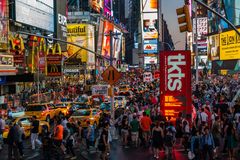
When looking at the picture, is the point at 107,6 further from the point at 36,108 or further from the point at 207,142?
the point at 207,142

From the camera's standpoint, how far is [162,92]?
69.2 feet

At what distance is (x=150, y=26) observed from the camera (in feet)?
441

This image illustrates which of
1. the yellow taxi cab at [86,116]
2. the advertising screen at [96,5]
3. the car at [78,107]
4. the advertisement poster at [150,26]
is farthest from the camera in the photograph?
the advertisement poster at [150,26]

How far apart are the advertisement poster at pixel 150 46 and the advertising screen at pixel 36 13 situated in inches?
2174

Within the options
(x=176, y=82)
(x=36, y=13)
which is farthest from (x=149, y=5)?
(x=176, y=82)

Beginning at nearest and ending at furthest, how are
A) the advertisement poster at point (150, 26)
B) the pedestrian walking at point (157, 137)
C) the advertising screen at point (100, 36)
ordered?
the pedestrian walking at point (157, 137), the advertising screen at point (100, 36), the advertisement poster at point (150, 26)

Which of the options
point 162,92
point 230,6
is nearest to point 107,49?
point 230,6

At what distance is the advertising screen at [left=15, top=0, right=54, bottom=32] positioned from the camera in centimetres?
5709

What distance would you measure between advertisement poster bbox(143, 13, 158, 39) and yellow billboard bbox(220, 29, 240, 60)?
57.4 m

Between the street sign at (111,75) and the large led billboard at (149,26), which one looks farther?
the large led billboard at (149,26)

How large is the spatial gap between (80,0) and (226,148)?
342 feet

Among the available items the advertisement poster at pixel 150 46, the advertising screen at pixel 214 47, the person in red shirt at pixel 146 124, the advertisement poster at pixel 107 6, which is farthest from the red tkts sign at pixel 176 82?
the advertisement poster at pixel 107 6

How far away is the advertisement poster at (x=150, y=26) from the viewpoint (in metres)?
130

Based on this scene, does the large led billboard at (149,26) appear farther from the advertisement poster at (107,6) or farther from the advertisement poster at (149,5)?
the advertisement poster at (107,6)
